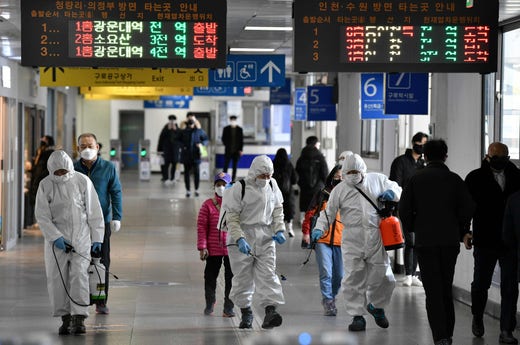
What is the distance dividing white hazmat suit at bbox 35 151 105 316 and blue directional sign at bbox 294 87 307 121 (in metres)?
15.2

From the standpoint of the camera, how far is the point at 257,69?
70.5 ft

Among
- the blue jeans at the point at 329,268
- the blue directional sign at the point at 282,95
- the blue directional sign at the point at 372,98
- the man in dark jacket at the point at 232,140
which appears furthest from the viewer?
the man in dark jacket at the point at 232,140

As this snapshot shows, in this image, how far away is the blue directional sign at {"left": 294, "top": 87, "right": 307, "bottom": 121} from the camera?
26.4 meters

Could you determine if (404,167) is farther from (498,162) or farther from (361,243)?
(498,162)

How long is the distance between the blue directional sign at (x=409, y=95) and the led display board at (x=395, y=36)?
4.38 meters


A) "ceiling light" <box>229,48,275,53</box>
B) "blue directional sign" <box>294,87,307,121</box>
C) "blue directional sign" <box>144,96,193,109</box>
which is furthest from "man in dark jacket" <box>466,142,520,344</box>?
"blue directional sign" <box>144,96,193,109</box>

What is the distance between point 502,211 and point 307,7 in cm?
273

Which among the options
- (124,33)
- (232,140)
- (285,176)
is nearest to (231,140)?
(232,140)

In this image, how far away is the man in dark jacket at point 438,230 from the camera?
394 inches

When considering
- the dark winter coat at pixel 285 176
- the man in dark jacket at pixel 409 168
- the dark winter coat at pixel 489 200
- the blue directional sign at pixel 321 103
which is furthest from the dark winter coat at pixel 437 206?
the blue directional sign at pixel 321 103

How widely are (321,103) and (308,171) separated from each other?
3480 mm

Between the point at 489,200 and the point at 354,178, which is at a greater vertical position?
the point at 354,178

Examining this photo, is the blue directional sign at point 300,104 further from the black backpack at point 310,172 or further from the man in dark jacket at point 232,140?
the man in dark jacket at point 232,140

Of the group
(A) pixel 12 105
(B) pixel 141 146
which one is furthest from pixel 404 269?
(B) pixel 141 146
